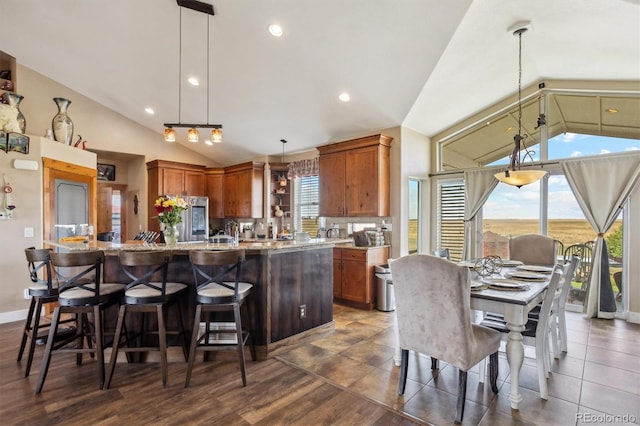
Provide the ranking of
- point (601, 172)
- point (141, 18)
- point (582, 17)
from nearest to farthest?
1. point (582, 17)
2. point (141, 18)
3. point (601, 172)

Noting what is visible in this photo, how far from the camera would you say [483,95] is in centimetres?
468

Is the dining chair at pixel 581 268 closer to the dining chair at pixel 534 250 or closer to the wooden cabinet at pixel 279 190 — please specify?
the dining chair at pixel 534 250

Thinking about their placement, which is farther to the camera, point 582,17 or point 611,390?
point 582,17

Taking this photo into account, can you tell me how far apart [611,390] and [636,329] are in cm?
202

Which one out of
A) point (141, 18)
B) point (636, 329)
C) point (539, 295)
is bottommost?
point (636, 329)

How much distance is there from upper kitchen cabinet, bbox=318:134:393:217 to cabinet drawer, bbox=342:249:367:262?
0.61m

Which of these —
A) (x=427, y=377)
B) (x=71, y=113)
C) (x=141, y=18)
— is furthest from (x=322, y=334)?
(x=71, y=113)

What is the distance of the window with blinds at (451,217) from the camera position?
541 cm

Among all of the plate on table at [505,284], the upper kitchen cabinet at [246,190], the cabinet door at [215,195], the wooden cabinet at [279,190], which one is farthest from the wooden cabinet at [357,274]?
the cabinet door at [215,195]

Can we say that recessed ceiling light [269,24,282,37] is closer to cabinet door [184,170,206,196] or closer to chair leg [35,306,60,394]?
chair leg [35,306,60,394]

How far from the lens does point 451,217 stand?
5.51 metres

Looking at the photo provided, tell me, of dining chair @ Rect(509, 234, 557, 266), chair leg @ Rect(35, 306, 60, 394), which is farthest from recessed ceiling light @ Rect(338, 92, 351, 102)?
chair leg @ Rect(35, 306, 60, 394)

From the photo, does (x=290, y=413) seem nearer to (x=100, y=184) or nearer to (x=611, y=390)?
(x=611, y=390)

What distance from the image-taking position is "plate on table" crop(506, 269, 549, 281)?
2.82 metres
